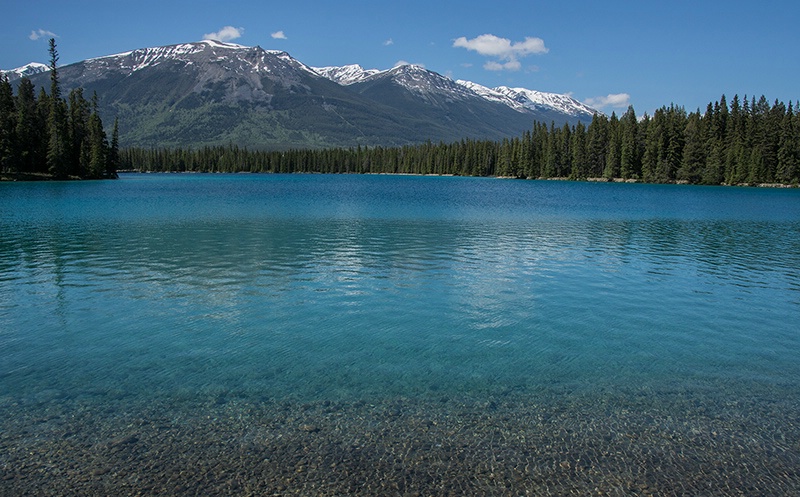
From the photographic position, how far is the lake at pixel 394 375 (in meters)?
8.05

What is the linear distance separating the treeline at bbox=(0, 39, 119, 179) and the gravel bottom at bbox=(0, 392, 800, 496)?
115 metres

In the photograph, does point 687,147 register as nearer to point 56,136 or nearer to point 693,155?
point 693,155

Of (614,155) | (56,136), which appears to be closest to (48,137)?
(56,136)

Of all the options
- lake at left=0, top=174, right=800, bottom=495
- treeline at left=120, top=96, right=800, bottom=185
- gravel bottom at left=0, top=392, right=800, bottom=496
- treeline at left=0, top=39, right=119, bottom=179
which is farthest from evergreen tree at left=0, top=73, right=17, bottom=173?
treeline at left=120, top=96, right=800, bottom=185

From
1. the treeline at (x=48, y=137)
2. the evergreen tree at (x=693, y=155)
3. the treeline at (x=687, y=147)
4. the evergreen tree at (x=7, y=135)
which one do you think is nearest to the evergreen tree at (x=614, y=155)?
the treeline at (x=687, y=147)

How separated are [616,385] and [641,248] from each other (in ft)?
79.5

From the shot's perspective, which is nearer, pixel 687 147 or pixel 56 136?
pixel 56 136

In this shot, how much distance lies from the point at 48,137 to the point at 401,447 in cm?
13198

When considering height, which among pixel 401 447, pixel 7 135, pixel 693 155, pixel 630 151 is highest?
pixel 630 151

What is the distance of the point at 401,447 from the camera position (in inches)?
341

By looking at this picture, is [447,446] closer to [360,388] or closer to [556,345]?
[360,388]

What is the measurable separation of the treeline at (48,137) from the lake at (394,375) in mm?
96276

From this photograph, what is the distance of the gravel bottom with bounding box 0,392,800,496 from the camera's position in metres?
7.67

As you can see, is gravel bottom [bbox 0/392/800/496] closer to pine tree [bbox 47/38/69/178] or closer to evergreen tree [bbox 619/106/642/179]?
pine tree [bbox 47/38/69/178]
